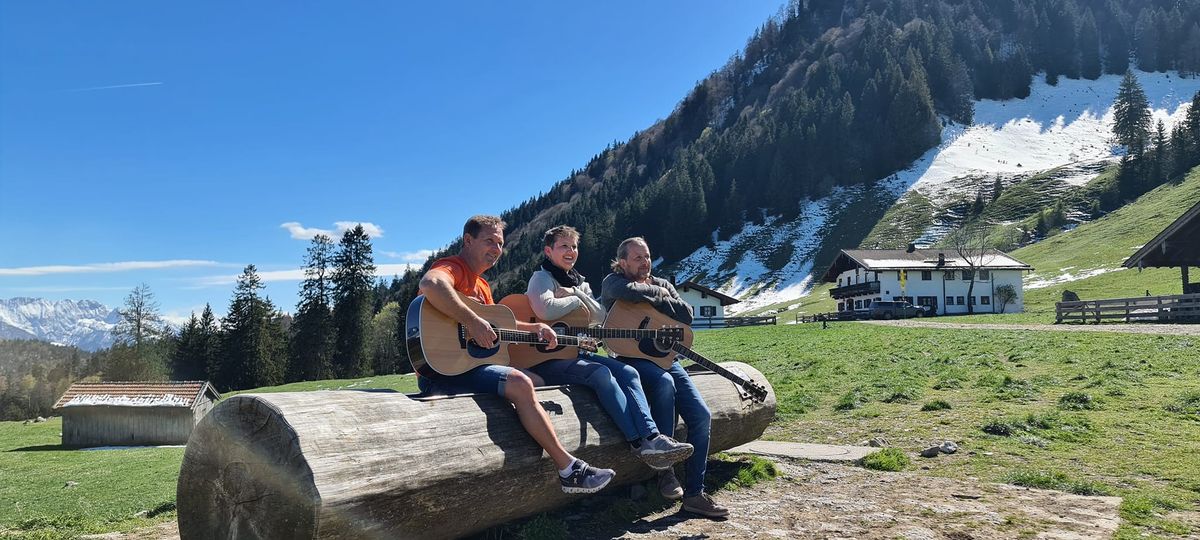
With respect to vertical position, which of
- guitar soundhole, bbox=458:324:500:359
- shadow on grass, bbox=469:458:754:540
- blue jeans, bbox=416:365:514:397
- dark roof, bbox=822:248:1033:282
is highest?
dark roof, bbox=822:248:1033:282

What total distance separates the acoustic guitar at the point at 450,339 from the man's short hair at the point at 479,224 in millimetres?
679

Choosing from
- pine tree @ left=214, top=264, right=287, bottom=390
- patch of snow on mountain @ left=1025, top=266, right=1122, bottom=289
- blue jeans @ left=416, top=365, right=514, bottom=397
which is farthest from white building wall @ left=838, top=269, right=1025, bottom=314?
blue jeans @ left=416, top=365, right=514, bottom=397

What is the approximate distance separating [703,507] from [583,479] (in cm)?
141

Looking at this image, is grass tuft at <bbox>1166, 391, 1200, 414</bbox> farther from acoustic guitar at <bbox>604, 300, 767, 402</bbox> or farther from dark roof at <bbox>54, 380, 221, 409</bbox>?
dark roof at <bbox>54, 380, 221, 409</bbox>

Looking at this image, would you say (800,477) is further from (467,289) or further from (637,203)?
(637,203)

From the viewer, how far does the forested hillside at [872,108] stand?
420 feet

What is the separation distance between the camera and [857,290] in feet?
233

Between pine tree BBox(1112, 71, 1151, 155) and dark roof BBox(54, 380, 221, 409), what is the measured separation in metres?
127

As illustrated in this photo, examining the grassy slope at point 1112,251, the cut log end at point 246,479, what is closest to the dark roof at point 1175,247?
the grassy slope at point 1112,251

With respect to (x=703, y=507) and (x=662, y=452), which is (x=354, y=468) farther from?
(x=703, y=507)

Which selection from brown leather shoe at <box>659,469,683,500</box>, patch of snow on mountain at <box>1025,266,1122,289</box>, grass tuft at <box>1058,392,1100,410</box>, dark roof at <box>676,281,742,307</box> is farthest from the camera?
dark roof at <box>676,281,742,307</box>

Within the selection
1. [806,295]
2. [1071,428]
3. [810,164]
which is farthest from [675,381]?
[810,164]

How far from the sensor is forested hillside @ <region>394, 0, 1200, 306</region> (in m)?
128

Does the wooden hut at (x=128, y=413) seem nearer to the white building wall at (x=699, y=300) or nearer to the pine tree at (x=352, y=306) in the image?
the pine tree at (x=352, y=306)
